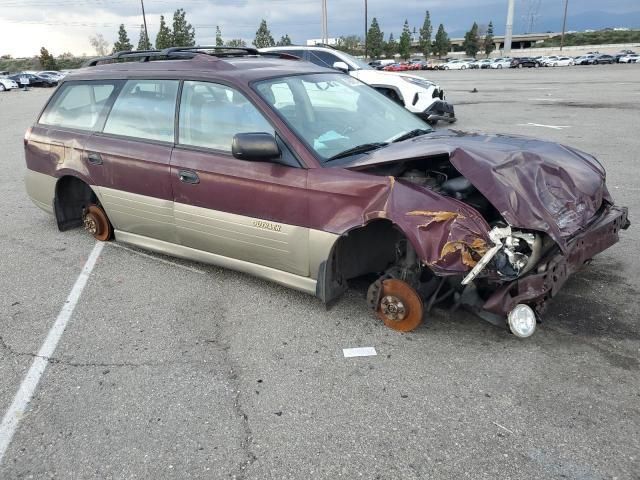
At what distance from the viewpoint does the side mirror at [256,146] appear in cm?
347

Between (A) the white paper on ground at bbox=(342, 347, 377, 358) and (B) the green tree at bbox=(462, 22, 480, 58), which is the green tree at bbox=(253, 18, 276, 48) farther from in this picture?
(A) the white paper on ground at bbox=(342, 347, 377, 358)

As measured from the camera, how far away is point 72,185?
5.34 meters

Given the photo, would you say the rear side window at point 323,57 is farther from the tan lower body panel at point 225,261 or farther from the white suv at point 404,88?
the tan lower body panel at point 225,261

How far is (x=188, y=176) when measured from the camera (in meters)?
4.03

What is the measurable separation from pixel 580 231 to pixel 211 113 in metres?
2.65

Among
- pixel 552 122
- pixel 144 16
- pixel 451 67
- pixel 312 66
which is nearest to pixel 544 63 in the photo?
pixel 451 67

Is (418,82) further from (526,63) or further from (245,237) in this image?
(526,63)

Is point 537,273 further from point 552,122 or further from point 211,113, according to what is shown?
point 552,122

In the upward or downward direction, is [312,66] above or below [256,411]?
above

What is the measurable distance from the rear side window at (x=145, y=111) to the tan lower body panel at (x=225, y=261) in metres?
0.87

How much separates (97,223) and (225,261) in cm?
181

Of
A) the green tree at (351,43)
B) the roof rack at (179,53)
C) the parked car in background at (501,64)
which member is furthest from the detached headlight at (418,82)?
the green tree at (351,43)

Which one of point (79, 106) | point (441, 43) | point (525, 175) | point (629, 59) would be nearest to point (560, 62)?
point (629, 59)

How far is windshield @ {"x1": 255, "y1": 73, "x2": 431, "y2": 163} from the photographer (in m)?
3.76
